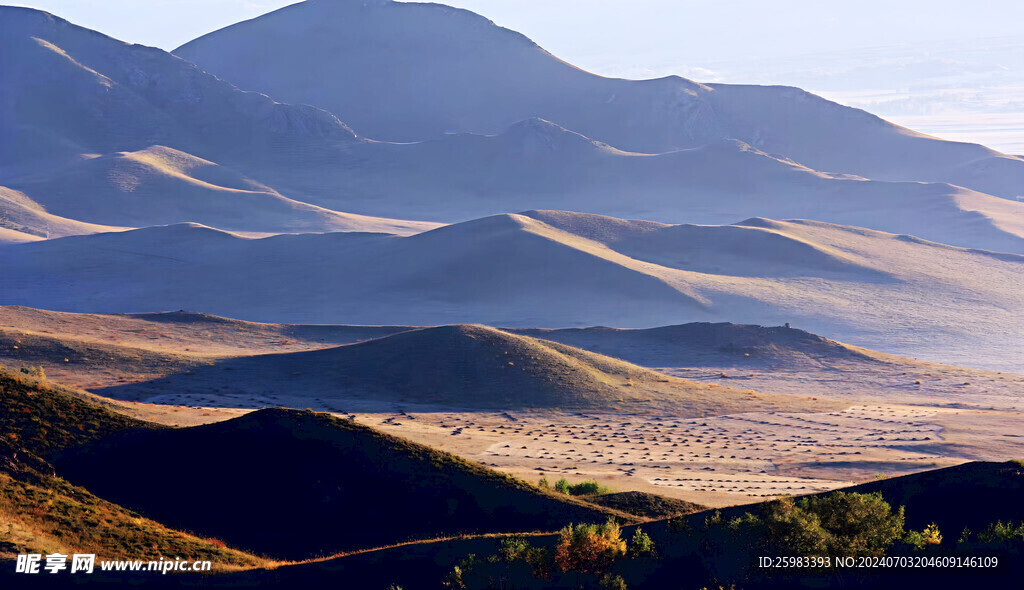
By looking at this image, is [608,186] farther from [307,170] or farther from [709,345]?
[709,345]

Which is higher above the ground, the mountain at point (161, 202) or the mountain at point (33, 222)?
the mountain at point (161, 202)

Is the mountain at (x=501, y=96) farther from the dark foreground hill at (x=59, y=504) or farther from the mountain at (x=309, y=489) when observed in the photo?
the dark foreground hill at (x=59, y=504)

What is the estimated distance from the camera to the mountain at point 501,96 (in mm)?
149000

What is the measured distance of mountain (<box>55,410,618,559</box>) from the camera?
42.5ft

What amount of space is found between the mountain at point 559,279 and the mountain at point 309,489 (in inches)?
1627

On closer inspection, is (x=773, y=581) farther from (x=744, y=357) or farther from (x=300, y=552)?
(x=744, y=357)

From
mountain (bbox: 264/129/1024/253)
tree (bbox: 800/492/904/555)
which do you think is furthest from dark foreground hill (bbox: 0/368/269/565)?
mountain (bbox: 264/129/1024/253)

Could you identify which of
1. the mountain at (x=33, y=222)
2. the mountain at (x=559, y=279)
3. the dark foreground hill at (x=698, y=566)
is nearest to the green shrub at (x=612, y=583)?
the dark foreground hill at (x=698, y=566)

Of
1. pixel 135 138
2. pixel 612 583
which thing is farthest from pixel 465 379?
pixel 135 138

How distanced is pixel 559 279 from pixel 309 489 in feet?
168

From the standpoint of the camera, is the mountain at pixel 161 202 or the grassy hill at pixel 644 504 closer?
the grassy hill at pixel 644 504

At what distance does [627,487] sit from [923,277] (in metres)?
58.9

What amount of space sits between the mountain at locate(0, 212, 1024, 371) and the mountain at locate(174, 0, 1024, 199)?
70335 millimetres

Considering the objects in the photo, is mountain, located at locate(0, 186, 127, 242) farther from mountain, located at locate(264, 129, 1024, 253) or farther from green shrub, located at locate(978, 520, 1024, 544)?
green shrub, located at locate(978, 520, 1024, 544)
